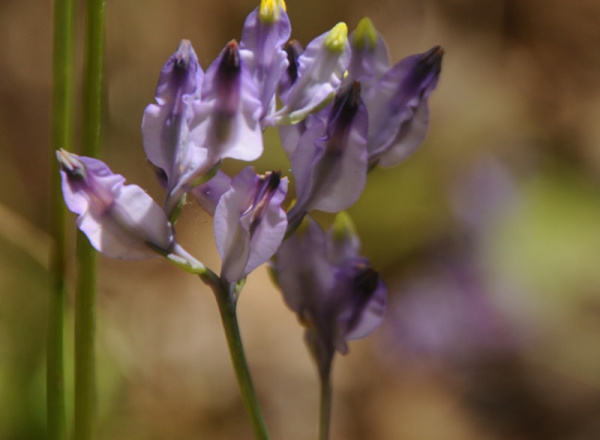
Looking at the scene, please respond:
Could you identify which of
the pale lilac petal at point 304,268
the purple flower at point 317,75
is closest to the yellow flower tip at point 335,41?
the purple flower at point 317,75

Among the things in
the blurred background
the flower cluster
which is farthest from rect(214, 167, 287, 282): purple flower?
the blurred background

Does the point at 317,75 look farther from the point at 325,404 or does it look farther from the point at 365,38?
the point at 325,404

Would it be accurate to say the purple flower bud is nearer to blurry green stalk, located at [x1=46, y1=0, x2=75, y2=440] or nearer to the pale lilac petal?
the pale lilac petal

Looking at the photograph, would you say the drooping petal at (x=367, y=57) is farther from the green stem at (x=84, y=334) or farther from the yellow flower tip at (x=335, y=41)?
the green stem at (x=84, y=334)

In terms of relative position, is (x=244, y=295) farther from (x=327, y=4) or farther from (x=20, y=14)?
(x=20, y=14)

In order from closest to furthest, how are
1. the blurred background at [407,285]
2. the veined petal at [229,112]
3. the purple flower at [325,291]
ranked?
the veined petal at [229,112]
the purple flower at [325,291]
the blurred background at [407,285]

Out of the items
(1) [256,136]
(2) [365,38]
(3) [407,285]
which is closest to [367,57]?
(2) [365,38]

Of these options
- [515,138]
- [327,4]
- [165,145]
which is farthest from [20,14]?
[165,145]
